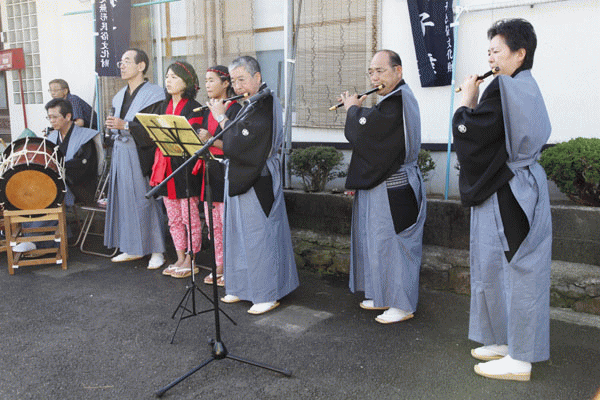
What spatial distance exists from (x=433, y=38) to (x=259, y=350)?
3615mm

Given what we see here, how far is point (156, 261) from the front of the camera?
5.95 m

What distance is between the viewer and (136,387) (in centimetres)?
337

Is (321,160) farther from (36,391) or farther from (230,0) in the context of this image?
(36,391)

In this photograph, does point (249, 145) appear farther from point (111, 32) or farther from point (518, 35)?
point (111, 32)

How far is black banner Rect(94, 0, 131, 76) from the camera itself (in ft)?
23.5

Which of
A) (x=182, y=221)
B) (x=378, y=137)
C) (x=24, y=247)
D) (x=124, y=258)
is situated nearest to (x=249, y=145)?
(x=378, y=137)

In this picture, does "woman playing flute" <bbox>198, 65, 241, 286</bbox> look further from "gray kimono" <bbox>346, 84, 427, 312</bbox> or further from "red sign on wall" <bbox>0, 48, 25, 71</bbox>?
"red sign on wall" <bbox>0, 48, 25, 71</bbox>

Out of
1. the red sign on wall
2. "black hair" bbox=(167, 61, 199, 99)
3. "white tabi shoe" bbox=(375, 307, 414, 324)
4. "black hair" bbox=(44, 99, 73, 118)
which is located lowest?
"white tabi shoe" bbox=(375, 307, 414, 324)

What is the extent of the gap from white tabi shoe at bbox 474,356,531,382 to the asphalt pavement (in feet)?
0.14

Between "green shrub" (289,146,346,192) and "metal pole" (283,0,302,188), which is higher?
"metal pole" (283,0,302,188)

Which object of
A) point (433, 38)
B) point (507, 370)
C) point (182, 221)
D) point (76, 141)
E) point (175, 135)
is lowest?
point (507, 370)

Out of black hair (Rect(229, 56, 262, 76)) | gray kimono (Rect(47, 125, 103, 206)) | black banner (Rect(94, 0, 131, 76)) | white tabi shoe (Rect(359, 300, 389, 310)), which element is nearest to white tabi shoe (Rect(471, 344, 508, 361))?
white tabi shoe (Rect(359, 300, 389, 310))

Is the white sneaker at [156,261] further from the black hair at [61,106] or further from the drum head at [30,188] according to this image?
the black hair at [61,106]

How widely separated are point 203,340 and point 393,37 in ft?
12.8
